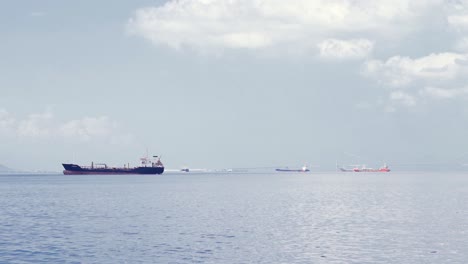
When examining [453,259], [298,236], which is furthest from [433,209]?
[453,259]

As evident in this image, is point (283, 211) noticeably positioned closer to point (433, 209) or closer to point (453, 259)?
point (433, 209)

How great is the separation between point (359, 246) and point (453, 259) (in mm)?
9491

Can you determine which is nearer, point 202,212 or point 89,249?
point 89,249

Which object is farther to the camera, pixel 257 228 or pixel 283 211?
pixel 283 211

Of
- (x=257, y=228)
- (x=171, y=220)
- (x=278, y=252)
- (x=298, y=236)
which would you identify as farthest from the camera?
(x=171, y=220)

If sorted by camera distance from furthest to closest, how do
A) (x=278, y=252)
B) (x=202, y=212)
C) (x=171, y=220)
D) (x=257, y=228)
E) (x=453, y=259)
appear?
(x=202, y=212) < (x=171, y=220) < (x=257, y=228) < (x=278, y=252) < (x=453, y=259)

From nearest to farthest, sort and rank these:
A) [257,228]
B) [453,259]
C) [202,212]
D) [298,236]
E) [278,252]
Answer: [453,259] → [278,252] → [298,236] → [257,228] → [202,212]

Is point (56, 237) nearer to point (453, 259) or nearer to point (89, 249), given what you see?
point (89, 249)

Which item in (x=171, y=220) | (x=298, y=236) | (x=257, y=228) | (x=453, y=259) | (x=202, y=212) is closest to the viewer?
(x=453, y=259)

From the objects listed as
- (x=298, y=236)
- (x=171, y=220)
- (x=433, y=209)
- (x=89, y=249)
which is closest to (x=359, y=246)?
(x=298, y=236)

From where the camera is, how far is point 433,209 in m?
95.9

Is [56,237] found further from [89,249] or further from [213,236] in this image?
[213,236]

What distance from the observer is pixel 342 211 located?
91.1m

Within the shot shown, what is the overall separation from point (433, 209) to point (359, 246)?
49395 millimetres
